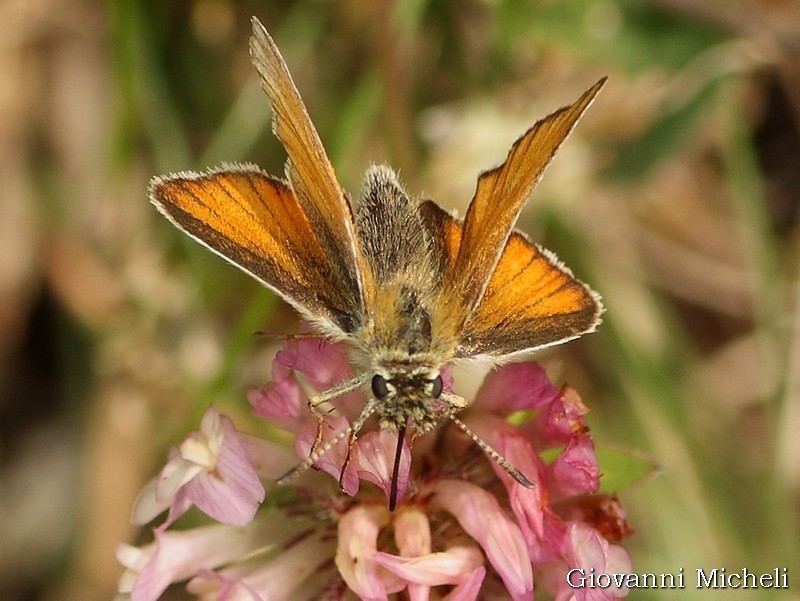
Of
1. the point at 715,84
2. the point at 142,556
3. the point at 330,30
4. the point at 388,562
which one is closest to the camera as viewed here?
the point at 388,562

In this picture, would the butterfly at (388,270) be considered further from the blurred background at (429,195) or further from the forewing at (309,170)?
the blurred background at (429,195)

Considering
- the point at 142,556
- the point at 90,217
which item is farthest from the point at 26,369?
the point at 142,556

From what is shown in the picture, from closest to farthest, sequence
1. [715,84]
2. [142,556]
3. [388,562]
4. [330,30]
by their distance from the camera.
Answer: [388,562] → [142,556] → [715,84] → [330,30]

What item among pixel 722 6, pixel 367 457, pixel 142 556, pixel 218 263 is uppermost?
pixel 722 6

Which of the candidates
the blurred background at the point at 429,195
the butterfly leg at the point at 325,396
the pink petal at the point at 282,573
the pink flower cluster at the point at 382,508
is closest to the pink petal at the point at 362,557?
the pink flower cluster at the point at 382,508

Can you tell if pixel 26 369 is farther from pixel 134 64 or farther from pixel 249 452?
pixel 249 452

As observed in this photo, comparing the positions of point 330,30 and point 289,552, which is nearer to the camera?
point 289,552
